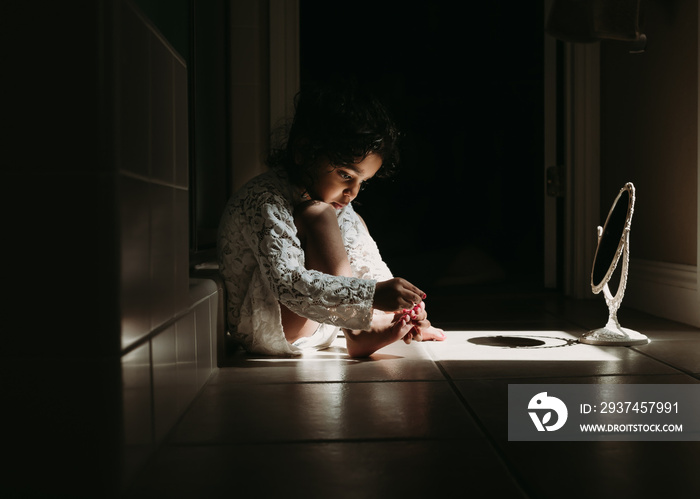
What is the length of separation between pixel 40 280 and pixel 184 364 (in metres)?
0.39

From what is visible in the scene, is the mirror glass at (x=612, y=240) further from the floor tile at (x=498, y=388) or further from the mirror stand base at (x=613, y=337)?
the floor tile at (x=498, y=388)

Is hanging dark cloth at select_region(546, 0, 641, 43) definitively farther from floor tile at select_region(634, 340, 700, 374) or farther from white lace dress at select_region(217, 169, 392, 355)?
white lace dress at select_region(217, 169, 392, 355)

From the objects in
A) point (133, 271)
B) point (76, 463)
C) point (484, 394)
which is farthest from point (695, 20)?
point (76, 463)

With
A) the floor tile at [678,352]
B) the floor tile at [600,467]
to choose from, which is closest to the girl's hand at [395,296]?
the floor tile at [600,467]

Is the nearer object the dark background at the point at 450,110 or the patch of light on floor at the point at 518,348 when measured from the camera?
the patch of light on floor at the point at 518,348

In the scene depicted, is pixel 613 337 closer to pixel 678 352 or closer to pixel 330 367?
pixel 678 352

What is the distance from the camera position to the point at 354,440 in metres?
0.87

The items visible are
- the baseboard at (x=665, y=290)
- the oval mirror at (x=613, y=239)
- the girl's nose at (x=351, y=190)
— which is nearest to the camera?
the girl's nose at (x=351, y=190)

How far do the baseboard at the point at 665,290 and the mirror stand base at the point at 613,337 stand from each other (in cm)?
40

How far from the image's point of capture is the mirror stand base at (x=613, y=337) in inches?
61.6

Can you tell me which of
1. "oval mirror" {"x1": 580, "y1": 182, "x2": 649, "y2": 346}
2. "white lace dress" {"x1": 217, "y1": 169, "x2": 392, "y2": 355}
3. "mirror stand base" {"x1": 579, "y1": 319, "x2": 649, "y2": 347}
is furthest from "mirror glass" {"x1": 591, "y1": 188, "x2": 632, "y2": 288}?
"white lace dress" {"x1": 217, "y1": 169, "x2": 392, "y2": 355}

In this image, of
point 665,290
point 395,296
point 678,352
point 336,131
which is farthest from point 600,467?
point 665,290

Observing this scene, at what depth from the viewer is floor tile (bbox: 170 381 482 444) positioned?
898mm

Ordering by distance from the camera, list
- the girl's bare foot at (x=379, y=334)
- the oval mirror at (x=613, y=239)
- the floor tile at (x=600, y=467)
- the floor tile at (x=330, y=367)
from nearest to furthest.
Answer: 1. the floor tile at (x=600, y=467)
2. the floor tile at (x=330, y=367)
3. the girl's bare foot at (x=379, y=334)
4. the oval mirror at (x=613, y=239)
